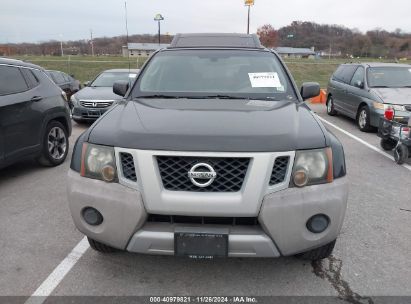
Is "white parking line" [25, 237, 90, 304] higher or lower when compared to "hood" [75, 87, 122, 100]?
lower

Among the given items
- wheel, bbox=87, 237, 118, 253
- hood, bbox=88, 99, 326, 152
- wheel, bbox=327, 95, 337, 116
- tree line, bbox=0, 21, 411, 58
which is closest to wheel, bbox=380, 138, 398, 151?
wheel, bbox=327, 95, 337, 116

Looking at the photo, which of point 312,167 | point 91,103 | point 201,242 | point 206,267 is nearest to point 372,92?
point 91,103

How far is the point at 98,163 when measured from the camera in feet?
8.80

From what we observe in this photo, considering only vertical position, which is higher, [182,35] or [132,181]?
[182,35]

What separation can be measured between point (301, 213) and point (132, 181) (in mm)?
1127

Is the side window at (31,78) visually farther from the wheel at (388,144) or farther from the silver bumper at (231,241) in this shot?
the wheel at (388,144)

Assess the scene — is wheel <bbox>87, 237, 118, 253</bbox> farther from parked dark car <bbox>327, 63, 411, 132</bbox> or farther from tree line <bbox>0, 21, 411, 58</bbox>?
tree line <bbox>0, 21, 411, 58</bbox>

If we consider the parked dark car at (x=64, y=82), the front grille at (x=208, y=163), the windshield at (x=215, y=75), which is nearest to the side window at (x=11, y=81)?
the windshield at (x=215, y=75)

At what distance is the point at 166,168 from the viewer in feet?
8.26

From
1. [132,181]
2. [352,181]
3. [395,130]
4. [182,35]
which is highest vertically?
[182,35]

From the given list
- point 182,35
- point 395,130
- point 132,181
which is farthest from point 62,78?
point 132,181

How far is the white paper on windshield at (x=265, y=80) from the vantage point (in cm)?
384

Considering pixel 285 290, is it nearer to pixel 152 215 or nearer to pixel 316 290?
pixel 316 290

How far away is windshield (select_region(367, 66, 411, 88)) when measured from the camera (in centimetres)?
923
